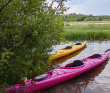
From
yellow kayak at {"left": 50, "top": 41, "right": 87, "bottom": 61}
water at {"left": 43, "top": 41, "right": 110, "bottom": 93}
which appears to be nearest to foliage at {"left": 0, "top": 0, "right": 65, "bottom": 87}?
water at {"left": 43, "top": 41, "right": 110, "bottom": 93}

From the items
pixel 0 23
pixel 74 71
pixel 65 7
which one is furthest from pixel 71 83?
pixel 0 23

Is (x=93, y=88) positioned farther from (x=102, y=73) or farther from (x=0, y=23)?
(x=0, y=23)

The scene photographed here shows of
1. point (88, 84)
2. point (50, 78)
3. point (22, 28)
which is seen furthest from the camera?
point (88, 84)

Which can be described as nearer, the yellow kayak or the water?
the water

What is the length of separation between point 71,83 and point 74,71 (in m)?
0.39

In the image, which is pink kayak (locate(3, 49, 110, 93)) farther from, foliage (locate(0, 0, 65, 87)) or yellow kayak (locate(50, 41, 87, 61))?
yellow kayak (locate(50, 41, 87, 61))

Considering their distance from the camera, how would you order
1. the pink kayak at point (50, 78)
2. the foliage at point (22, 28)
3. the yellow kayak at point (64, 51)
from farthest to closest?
1. the yellow kayak at point (64, 51)
2. the pink kayak at point (50, 78)
3. the foliage at point (22, 28)

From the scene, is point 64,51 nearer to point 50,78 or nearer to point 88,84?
point 88,84

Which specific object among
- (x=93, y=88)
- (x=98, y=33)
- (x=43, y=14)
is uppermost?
(x=43, y=14)

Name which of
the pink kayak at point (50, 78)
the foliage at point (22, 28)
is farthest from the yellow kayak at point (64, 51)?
the foliage at point (22, 28)

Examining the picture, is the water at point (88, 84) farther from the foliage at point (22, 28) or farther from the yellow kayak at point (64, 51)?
the yellow kayak at point (64, 51)

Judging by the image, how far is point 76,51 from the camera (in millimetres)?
9312

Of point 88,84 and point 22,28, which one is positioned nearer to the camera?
point 22,28

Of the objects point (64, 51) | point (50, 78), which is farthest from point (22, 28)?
point (64, 51)
